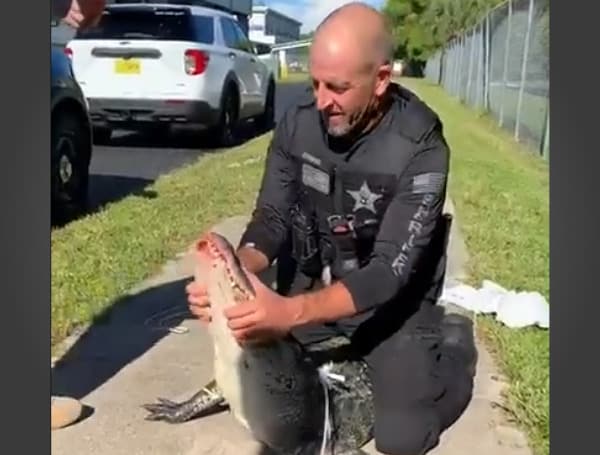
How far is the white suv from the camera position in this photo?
667cm

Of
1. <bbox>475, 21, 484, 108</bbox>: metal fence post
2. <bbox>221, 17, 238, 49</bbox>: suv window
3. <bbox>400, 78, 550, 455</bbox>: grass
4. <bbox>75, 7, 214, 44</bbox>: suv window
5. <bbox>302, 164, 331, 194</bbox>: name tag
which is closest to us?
<bbox>302, 164, 331, 194</bbox>: name tag

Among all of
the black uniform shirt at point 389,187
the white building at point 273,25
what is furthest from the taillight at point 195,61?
the black uniform shirt at point 389,187

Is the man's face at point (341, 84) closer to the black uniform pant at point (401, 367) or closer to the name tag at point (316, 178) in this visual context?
the name tag at point (316, 178)

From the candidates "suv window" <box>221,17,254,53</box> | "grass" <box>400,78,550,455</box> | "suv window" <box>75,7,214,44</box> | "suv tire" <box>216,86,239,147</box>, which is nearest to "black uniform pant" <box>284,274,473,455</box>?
"grass" <box>400,78,550,455</box>

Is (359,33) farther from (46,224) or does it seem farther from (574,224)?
(46,224)

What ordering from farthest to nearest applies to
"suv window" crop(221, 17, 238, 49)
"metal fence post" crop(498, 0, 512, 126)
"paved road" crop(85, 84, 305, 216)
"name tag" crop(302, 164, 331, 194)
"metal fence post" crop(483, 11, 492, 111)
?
1. "metal fence post" crop(483, 11, 492, 111)
2. "metal fence post" crop(498, 0, 512, 126)
3. "suv window" crop(221, 17, 238, 49)
4. "paved road" crop(85, 84, 305, 216)
5. "name tag" crop(302, 164, 331, 194)

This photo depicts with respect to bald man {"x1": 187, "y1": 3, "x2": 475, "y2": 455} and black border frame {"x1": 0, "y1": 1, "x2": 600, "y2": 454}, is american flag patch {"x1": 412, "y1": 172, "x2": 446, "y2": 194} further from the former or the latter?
black border frame {"x1": 0, "y1": 1, "x2": 600, "y2": 454}

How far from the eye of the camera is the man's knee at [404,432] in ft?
8.43

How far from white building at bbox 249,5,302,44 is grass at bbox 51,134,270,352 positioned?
107 centimetres

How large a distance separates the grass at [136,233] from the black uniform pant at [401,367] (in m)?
1.12

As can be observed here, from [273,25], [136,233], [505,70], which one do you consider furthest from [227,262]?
[505,70]

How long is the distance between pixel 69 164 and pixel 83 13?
2.77 meters

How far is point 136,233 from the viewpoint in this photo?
488 cm

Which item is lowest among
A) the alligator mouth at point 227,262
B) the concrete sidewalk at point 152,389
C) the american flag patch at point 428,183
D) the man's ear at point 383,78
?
the concrete sidewalk at point 152,389
